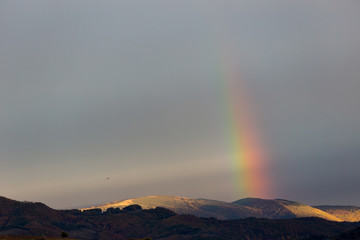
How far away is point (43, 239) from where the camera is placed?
174625 millimetres

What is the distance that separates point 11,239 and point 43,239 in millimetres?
28623

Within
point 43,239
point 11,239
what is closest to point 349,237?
point 43,239

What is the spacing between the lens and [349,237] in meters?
179

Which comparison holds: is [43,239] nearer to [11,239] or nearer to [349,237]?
[11,239]

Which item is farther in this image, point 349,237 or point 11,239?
point 11,239

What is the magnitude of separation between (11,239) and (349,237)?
549 feet

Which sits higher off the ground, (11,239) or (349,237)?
(11,239)

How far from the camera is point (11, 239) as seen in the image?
191500 millimetres

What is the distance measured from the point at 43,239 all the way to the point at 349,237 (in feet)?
474

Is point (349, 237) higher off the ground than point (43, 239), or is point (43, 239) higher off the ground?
point (43, 239)

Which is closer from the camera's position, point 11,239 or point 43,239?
point 43,239
